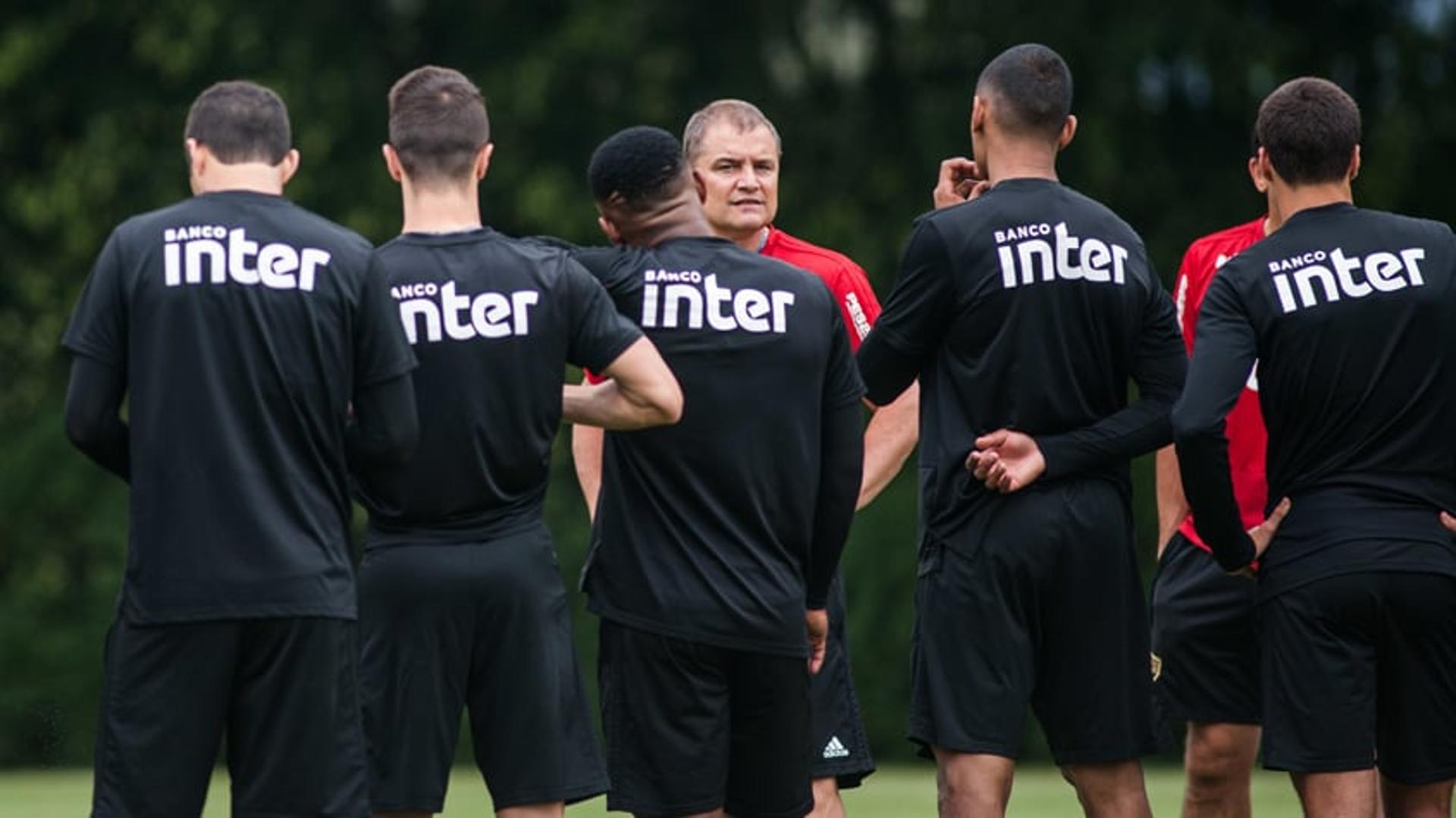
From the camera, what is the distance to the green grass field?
1251 centimetres

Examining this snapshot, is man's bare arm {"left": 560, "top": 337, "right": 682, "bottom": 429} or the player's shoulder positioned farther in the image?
the player's shoulder

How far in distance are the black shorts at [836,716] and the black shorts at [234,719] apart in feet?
5.46

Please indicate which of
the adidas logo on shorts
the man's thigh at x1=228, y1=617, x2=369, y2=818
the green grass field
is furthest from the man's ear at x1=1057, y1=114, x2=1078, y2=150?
the green grass field

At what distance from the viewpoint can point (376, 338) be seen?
246 inches

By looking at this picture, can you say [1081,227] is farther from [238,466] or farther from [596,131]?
[596,131]

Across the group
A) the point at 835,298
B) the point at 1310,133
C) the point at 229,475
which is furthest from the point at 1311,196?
the point at 229,475

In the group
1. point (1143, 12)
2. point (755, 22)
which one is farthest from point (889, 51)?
point (1143, 12)

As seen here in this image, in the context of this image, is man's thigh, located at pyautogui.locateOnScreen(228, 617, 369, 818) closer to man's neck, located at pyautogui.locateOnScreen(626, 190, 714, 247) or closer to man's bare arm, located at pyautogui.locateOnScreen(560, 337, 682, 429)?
man's bare arm, located at pyautogui.locateOnScreen(560, 337, 682, 429)

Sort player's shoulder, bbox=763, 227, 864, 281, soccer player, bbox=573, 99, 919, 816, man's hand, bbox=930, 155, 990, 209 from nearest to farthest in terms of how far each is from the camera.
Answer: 1. man's hand, bbox=930, 155, 990, 209
2. soccer player, bbox=573, 99, 919, 816
3. player's shoulder, bbox=763, 227, 864, 281

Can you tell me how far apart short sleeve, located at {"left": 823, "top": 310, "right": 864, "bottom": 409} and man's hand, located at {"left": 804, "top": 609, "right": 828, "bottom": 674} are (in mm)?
578

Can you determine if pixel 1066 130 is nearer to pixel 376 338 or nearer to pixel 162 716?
pixel 376 338

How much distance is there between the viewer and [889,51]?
24.1m

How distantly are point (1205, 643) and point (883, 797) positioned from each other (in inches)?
247

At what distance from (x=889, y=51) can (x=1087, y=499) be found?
17528mm
